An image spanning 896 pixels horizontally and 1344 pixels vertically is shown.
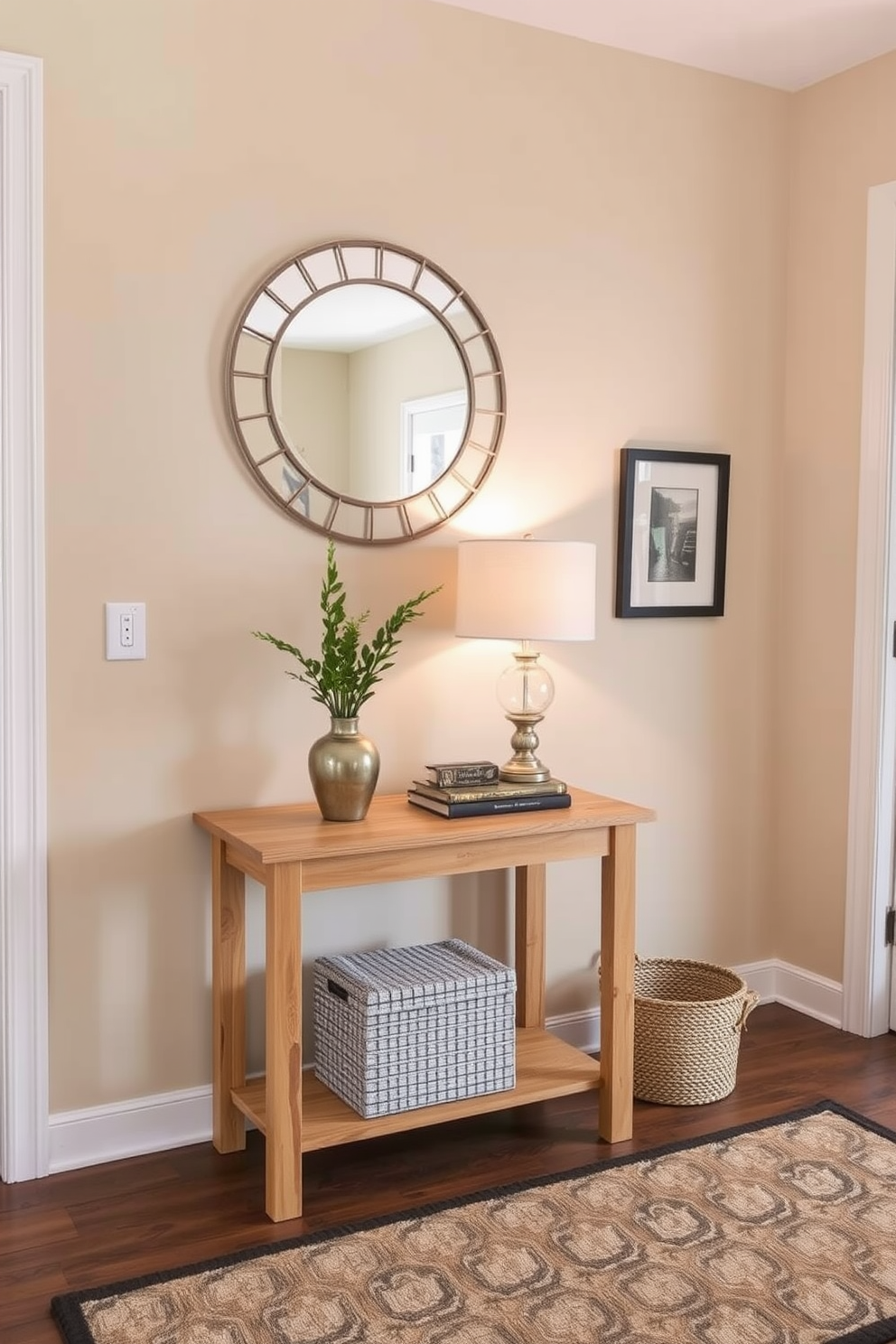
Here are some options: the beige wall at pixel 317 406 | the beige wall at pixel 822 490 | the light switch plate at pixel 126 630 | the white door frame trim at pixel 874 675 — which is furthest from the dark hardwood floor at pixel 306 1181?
the beige wall at pixel 317 406

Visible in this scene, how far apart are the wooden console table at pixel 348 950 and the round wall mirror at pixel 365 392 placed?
0.71 meters

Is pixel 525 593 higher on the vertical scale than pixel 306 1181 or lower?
higher

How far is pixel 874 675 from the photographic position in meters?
3.33

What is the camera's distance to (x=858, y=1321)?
82.0 inches

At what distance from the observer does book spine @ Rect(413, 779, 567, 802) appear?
2.69 metres

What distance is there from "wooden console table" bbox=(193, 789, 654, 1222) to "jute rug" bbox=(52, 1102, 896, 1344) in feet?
0.62

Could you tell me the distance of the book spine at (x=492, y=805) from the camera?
268cm

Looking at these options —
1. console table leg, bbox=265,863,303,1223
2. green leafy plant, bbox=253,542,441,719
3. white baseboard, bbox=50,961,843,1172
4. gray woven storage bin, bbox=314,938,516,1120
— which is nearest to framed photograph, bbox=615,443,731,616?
green leafy plant, bbox=253,542,441,719

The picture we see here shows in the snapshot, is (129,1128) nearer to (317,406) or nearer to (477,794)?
(477,794)

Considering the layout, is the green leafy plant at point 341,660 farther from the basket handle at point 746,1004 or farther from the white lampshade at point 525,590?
the basket handle at point 746,1004

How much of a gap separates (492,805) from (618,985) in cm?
49

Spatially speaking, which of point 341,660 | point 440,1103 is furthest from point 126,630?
point 440,1103

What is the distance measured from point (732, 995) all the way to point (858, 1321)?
3.31 feet

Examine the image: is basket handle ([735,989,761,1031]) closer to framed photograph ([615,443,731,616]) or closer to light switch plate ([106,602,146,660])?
framed photograph ([615,443,731,616])
